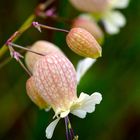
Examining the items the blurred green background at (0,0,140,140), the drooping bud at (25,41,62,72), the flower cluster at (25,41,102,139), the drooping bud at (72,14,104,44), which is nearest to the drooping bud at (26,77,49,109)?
the flower cluster at (25,41,102,139)

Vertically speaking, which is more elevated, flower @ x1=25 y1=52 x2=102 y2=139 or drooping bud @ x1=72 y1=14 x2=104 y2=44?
flower @ x1=25 y1=52 x2=102 y2=139

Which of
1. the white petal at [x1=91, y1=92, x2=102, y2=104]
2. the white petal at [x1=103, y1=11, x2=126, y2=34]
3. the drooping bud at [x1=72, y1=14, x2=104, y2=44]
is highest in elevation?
the white petal at [x1=91, y1=92, x2=102, y2=104]

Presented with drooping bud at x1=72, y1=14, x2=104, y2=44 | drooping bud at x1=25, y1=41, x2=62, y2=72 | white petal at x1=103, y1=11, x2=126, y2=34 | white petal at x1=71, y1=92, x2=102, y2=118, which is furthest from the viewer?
white petal at x1=103, y1=11, x2=126, y2=34

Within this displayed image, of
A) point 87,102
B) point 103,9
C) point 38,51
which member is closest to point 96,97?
point 87,102

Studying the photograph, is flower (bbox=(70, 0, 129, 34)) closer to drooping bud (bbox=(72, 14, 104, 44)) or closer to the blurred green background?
drooping bud (bbox=(72, 14, 104, 44))

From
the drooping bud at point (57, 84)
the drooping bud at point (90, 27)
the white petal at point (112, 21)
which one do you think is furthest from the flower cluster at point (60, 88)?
the white petal at point (112, 21)

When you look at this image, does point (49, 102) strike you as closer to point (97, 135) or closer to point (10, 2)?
point (97, 135)

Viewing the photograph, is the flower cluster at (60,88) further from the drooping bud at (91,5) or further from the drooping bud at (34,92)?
the drooping bud at (91,5)

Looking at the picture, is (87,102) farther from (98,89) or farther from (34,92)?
(98,89)
